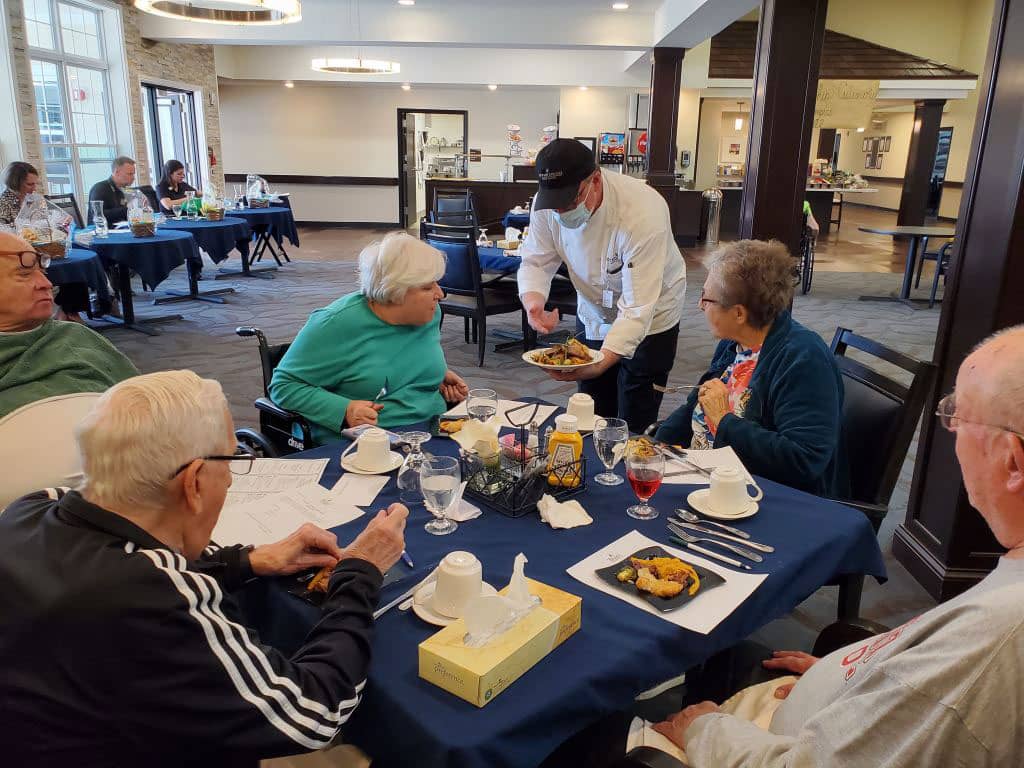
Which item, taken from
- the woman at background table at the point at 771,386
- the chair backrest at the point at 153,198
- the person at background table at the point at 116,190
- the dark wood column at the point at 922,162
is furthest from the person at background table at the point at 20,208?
the dark wood column at the point at 922,162

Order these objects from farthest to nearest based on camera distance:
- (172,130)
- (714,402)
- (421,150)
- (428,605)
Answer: (421,150), (172,130), (714,402), (428,605)

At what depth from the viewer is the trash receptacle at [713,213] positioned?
1248cm

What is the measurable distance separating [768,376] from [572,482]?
66cm

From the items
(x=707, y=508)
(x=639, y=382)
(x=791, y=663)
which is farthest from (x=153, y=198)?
(x=791, y=663)

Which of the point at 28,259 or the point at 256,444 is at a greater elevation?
the point at 28,259

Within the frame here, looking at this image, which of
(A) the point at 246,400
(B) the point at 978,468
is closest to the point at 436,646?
(B) the point at 978,468

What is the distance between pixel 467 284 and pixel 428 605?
431 cm

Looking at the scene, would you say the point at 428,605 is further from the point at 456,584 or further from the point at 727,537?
the point at 727,537

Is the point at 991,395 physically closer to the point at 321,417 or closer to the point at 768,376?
the point at 768,376

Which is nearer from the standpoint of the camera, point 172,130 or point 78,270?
point 78,270

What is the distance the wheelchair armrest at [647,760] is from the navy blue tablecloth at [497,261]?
440 cm

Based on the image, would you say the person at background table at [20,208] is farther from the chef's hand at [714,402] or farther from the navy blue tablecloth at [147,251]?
the chef's hand at [714,402]

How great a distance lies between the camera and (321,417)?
2.17m

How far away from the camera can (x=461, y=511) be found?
157 centimetres
